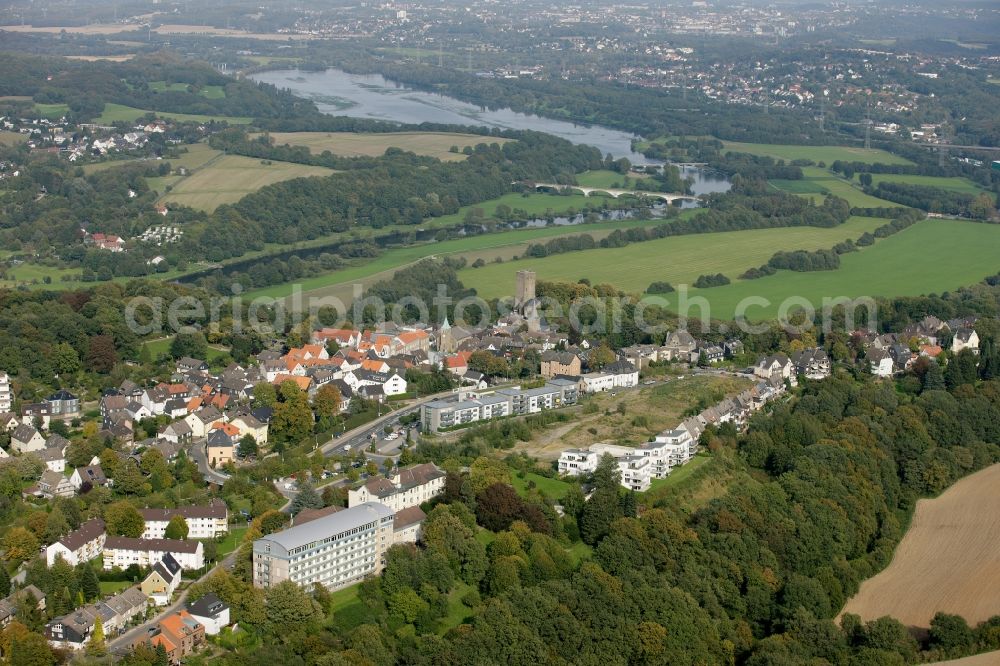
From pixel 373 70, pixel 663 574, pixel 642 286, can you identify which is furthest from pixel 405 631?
pixel 373 70

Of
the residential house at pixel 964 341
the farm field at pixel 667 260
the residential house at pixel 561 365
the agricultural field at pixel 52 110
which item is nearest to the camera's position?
the residential house at pixel 561 365

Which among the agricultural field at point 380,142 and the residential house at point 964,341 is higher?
the residential house at point 964,341

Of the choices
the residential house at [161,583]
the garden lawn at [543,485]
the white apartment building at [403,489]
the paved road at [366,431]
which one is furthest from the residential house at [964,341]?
the residential house at [161,583]

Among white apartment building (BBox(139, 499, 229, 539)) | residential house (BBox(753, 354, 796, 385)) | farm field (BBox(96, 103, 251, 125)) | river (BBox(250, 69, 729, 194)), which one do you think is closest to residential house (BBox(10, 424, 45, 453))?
white apartment building (BBox(139, 499, 229, 539))

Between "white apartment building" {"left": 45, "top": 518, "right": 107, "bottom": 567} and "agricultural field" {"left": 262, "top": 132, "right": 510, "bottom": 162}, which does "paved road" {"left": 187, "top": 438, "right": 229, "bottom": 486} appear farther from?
"agricultural field" {"left": 262, "top": 132, "right": 510, "bottom": 162}

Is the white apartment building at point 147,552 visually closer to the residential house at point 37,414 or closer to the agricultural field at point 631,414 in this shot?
the residential house at point 37,414

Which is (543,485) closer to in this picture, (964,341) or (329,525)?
(329,525)
